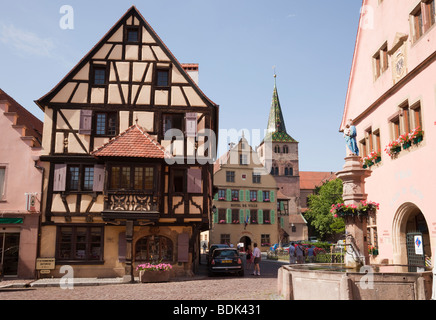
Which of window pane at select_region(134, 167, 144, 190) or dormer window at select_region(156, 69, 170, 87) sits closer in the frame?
window pane at select_region(134, 167, 144, 190)

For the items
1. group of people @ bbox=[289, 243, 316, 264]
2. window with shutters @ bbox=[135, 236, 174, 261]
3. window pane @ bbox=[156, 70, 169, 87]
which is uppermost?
window pane @ bbox=[156, 70, 169, 87]

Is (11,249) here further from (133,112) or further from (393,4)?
(393,4)

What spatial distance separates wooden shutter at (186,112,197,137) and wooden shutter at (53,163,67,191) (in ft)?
19.5

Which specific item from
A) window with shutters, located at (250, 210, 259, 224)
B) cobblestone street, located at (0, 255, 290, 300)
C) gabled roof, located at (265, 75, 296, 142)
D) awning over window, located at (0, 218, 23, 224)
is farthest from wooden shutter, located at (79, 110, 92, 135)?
gabled roof, located at (265, 75, 296, 142)

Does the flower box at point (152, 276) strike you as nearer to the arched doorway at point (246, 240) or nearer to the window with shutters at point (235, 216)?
the window with shutters at point (235, 216)

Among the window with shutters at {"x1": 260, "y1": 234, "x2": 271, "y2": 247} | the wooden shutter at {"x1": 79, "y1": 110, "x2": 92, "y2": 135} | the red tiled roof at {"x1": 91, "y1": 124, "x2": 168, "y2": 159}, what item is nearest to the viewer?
the red tiled roof at {"x1": 91, "y1": 124, "x2": 168, "y2": 159}

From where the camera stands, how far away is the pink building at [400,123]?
13180mm

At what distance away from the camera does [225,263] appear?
66.8 feet

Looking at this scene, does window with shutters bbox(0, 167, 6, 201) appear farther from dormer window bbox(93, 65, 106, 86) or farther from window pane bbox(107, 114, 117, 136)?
dormer window bbox(93, 65, 106, 86)

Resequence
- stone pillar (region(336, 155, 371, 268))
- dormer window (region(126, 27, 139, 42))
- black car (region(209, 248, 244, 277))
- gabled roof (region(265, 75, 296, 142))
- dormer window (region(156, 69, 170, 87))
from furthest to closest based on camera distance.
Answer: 1. gabled roof (region(265, 75, 296, 142))
2. dormer window (region(126, 27, 139, 42))
3. dormer window (region(156, 69, 170, 87))
4. black car (region(209, 248, 244, 277))
5. stone pillar (region(336, 155, 371, 268))

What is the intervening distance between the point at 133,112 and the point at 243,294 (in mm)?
10801

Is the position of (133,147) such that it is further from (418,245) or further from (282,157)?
(282,157)

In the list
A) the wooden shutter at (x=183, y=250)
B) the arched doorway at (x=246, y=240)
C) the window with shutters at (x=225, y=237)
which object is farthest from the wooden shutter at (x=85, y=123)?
the arched doorway at (x=246, y=240)

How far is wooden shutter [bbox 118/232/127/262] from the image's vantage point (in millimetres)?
19391
